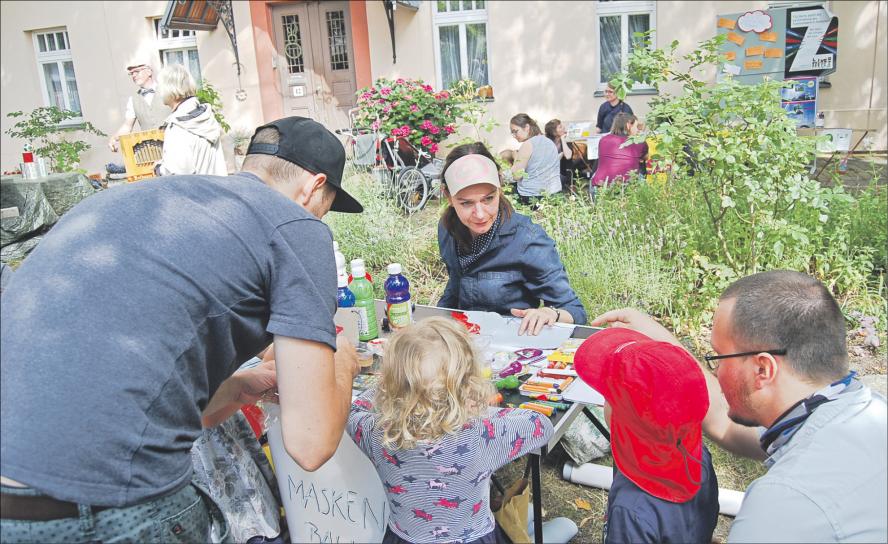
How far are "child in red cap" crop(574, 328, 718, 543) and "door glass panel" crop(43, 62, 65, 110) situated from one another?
13.2 metres

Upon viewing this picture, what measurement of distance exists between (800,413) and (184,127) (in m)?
4.60

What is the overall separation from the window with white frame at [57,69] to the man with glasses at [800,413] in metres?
12.9

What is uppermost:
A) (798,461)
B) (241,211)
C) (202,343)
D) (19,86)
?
(19,86)

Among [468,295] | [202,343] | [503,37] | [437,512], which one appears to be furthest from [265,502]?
[503,37]

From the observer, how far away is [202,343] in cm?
124

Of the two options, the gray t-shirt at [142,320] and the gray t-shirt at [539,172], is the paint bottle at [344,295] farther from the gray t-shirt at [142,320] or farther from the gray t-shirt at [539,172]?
the gray t-shirt at [539,172]

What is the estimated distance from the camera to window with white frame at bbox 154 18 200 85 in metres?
11.4

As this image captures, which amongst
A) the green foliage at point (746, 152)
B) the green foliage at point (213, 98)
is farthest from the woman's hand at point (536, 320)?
the green foliage at point (213, 98)

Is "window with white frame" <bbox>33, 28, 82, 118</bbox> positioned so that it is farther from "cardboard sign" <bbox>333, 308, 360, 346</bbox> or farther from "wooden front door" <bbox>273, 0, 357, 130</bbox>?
"cardboard sign" <bbox>333, 308, 360, 346</bbox>

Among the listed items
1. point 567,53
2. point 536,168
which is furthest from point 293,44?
point 536,168

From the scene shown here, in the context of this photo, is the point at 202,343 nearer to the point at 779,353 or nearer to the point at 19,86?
the point at 779,353

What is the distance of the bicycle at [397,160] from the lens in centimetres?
732

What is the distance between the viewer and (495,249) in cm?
270

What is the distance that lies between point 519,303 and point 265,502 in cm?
127
